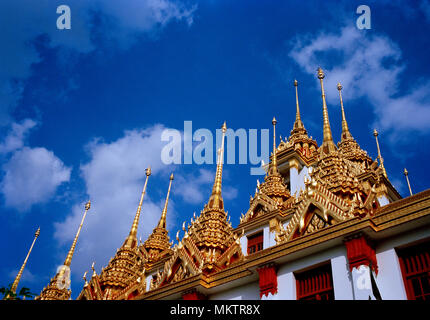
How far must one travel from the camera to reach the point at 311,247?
13.0 metres

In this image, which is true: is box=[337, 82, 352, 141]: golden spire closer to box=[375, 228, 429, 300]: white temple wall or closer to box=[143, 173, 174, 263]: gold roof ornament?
box=[143, 173, 174, 263]: gold roof ornament

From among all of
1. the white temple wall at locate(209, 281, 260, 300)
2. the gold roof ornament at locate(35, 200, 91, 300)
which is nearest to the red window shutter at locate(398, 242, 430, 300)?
the white temple wall at locate(209, 281, 260, 300)

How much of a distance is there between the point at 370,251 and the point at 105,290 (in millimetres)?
17642

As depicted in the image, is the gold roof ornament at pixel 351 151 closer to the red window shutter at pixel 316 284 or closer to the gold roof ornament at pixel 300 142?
the gold roof ornament at pixel 300 142

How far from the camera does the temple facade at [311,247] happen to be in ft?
37.8

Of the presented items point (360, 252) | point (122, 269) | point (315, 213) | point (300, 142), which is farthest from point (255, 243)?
point (300, 142)

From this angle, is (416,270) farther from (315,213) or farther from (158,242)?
(158,242)

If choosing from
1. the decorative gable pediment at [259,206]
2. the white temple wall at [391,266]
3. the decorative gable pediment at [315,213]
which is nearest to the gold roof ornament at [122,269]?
the decorative gable pediment at [259,206]

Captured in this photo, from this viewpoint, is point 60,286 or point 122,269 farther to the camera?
point 60,286

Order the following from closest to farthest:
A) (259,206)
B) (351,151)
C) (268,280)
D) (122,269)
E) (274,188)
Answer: (268,280) → (259,206) → (274,188) → (122,269) → (351,151)

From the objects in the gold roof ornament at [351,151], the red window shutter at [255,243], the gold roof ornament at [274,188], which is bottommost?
the red window shutter at [255,243]
